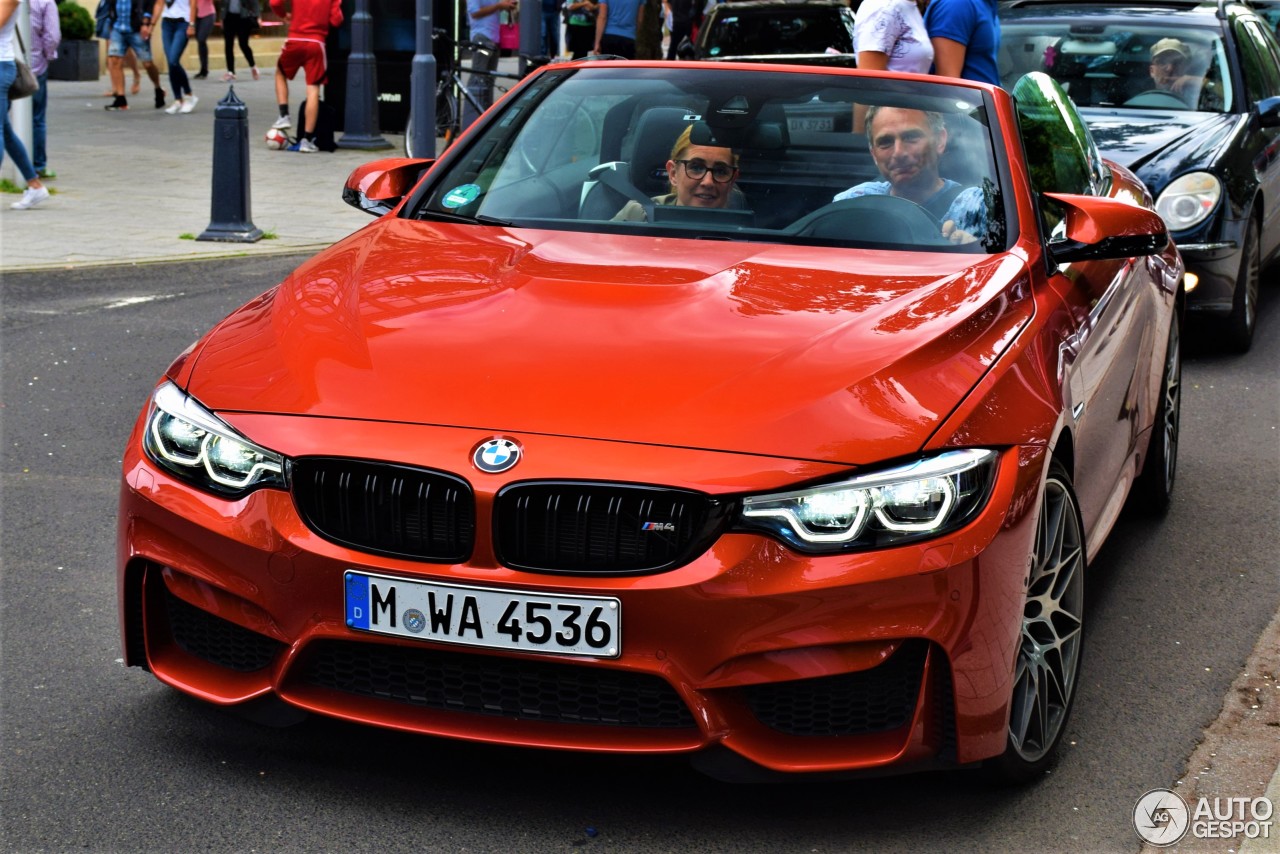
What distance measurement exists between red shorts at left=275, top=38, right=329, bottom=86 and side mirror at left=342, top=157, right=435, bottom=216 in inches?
470

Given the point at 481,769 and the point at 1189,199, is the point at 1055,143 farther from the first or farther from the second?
the point at 481,769

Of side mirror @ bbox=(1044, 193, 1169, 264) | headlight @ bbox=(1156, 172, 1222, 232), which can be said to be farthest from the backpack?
side mirror @ bbox=(1044, 193, 1169, 264)

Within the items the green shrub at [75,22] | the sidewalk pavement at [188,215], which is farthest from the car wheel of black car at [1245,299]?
the green shrub at [75,22]

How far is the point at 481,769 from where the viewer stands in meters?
3.70

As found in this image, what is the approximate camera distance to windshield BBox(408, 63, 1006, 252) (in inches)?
176

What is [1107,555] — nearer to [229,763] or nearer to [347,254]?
[347,254]

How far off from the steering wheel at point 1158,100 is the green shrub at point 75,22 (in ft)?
62.8

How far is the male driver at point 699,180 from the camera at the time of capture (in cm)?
468

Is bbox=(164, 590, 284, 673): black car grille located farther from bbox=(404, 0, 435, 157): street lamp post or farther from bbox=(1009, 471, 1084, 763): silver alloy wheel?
bbox=(404, 0, 435, 157): street lamp post

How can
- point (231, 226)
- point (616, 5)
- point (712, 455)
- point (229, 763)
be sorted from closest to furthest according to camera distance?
point (712, 455), point (229, 763), point (231, 226), point (616, 5)

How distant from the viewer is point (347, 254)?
4.34m

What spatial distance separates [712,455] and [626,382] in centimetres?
29

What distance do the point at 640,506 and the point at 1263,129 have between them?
7087mm

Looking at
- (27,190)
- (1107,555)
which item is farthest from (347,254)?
(27,190)
